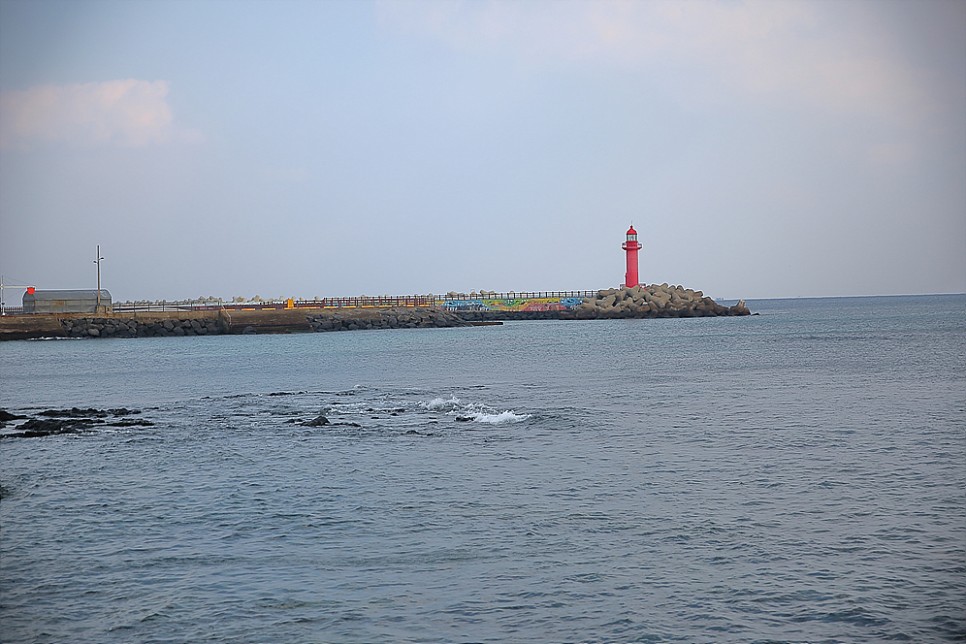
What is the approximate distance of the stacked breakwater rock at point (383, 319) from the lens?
7144 centimetres

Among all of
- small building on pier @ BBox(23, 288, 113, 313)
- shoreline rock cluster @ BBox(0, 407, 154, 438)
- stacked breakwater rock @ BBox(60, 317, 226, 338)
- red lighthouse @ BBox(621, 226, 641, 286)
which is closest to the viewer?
shoreline rock cluster @ BBox(0, 407, 154, 438)

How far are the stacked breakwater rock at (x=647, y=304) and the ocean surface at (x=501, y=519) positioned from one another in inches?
2397

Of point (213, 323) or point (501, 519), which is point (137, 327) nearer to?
point (213, 323)

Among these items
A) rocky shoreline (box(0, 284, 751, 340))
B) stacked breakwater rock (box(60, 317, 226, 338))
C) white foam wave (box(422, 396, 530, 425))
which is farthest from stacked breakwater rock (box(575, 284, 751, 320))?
white foam wave (box(422, 396, 530, 425))

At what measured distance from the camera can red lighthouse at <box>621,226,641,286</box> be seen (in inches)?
3287

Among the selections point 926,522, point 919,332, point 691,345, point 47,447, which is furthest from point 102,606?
point 919,332

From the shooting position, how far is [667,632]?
25.0 ft

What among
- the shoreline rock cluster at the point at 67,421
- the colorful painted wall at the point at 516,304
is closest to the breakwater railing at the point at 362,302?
the colorful painted wall at the point at 516,304

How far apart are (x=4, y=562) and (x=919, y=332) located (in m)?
57.1

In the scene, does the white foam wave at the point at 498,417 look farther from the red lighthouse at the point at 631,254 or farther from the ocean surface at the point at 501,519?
the red lighthouse at the point at 631,254

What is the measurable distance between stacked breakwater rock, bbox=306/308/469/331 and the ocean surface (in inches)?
1804

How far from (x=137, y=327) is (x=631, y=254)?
44.2 metres

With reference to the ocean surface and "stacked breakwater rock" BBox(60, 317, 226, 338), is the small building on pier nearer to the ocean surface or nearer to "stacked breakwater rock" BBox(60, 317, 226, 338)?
"stacked breakwater rock" BBox(60, 317, 226, 338)

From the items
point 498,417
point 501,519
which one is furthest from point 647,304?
point 501,519
